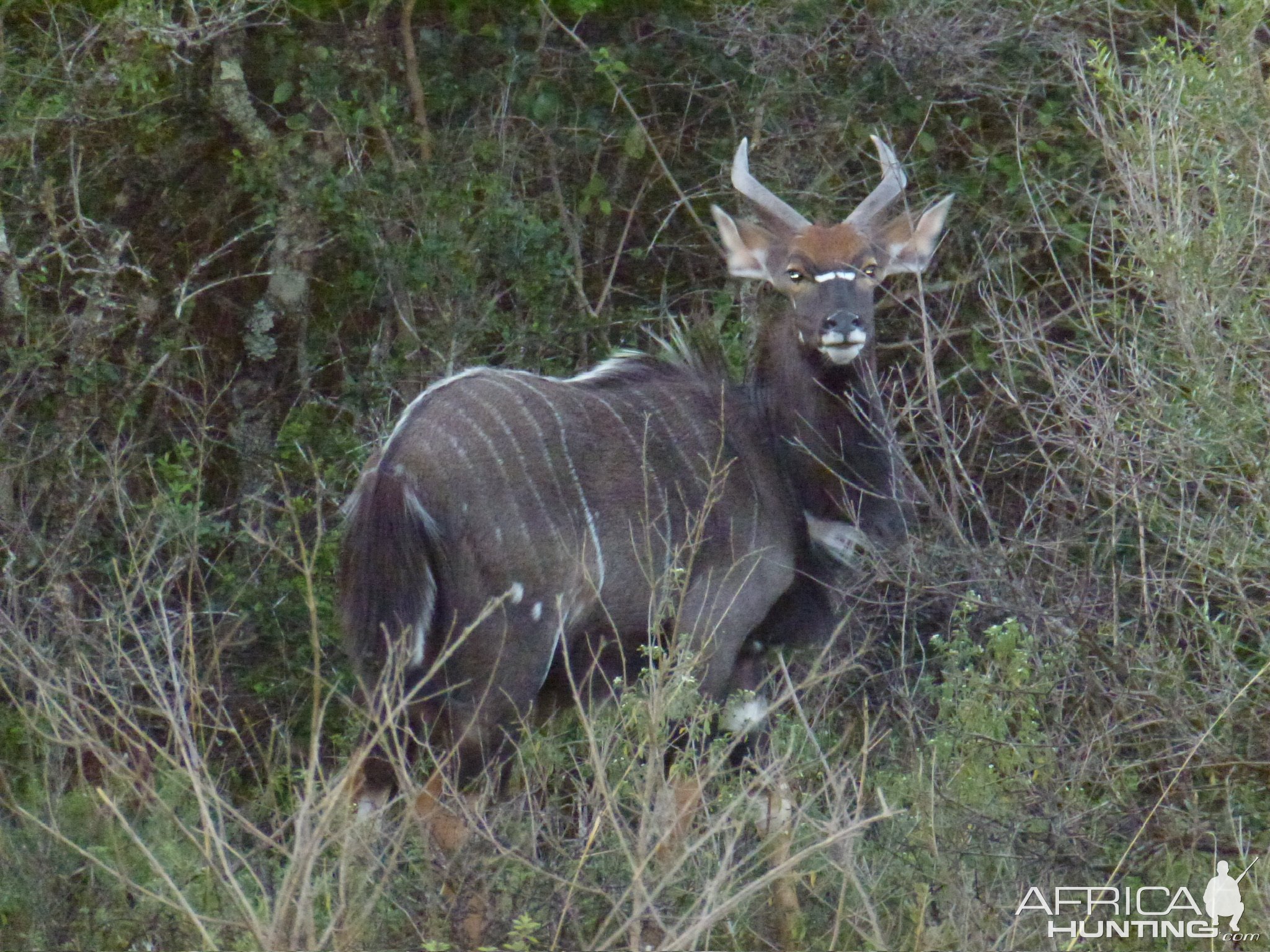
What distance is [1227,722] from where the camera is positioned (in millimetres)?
3400

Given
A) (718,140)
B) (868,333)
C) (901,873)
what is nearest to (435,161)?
(718,140)

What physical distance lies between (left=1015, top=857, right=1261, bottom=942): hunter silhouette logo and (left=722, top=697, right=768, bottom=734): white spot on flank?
96cm

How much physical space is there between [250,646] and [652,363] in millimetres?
1339

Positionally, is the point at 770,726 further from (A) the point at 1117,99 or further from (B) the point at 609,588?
(A) the point at 1117,99

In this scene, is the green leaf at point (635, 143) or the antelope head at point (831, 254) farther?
the green leaf at point (635, 143)

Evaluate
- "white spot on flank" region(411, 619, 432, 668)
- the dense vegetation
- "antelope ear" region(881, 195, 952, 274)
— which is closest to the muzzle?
the dense vegetation

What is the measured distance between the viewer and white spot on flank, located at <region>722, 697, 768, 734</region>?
4.05 meters

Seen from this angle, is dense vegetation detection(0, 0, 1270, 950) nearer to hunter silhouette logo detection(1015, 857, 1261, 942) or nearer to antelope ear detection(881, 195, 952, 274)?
hunter silhouette logo detection(1015, 857, 1261, 942)

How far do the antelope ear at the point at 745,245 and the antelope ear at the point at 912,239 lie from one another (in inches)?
13.1

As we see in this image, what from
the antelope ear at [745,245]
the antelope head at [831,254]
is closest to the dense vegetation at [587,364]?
the antelope head at [831,254]

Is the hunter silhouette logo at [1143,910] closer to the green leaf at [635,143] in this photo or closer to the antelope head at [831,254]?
the antelope head at [831,254]

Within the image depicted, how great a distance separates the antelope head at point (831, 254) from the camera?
13.8ft

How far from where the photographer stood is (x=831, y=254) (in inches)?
169

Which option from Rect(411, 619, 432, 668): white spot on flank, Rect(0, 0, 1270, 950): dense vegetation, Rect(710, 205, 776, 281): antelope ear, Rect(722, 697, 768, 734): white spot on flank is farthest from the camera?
Rect(710, 205, 776, 281): antelope ear
